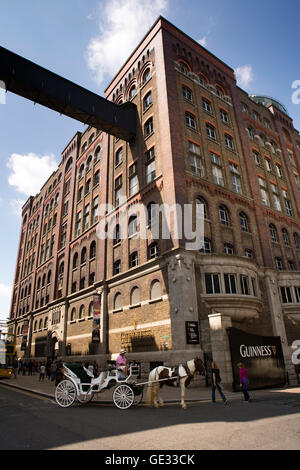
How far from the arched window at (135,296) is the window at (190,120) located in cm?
1529

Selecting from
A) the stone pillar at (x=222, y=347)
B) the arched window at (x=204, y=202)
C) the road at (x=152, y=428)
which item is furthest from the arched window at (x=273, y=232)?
the road at (x=152, y=428)

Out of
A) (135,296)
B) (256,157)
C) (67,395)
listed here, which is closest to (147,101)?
(256,157)

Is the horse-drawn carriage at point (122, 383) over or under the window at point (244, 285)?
under

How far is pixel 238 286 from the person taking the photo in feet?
68.3

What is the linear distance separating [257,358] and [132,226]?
1417 centimetres

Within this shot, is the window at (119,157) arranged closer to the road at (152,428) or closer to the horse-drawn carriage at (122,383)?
the horse-drawn carriage at (122,383)

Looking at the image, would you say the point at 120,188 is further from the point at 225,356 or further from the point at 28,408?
the point at 28,408

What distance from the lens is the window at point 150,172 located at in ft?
82.3

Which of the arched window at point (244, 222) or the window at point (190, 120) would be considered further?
the window at point (190, 120)

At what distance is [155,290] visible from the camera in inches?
850

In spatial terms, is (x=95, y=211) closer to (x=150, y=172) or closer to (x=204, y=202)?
(x=150, y=172)

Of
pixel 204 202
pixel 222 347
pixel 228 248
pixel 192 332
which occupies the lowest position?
pixel 222 347

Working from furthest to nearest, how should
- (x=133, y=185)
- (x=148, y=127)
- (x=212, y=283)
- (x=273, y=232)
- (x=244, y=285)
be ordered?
(x=273, y=232), (x=148, y=127), (x=133, y=185), (x=244, y=285), (x=212, y=283)

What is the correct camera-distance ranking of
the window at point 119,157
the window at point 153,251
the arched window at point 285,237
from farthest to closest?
the window at point 119,157
the arched window at point 285,237
the window at point 153,251
